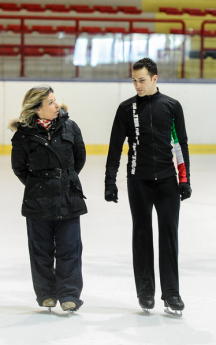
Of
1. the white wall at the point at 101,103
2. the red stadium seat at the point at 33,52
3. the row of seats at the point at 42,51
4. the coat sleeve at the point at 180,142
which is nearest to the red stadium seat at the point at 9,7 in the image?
the red stadium seat at the point at 33,52

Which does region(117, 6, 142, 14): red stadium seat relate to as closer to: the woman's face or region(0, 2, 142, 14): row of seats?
region(0, 2, 142, 14): row of seats

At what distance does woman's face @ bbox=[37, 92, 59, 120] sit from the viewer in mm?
3162

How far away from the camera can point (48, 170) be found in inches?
124

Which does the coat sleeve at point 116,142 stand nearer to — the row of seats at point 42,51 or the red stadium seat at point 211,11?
the row of seats at point 42,51

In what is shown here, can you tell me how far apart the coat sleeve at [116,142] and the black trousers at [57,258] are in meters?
0.32

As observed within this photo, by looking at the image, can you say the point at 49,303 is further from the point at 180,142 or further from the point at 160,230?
the point at 180,142

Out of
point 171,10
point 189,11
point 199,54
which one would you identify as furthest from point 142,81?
point 189,11

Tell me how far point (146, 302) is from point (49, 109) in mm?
1201

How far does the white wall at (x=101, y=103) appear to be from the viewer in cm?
1199

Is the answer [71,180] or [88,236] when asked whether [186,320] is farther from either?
[88,236]

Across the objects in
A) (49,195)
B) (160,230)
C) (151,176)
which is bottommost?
(160,230)

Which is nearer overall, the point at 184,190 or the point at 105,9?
the point at 184,190

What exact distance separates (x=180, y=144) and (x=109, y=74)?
30.0ft

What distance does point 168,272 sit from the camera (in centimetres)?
319
